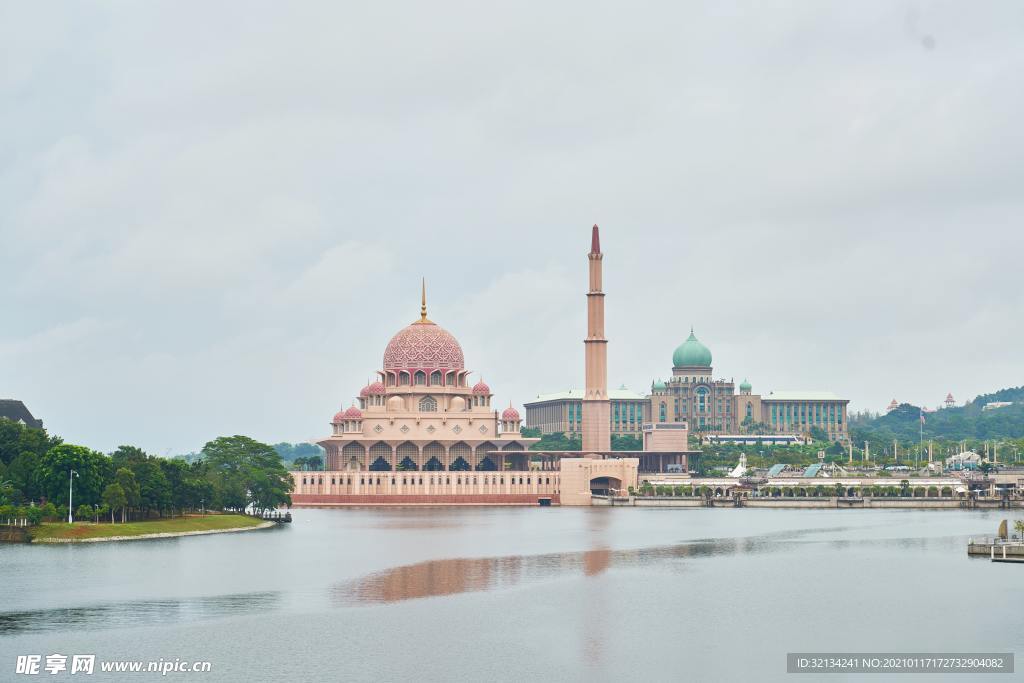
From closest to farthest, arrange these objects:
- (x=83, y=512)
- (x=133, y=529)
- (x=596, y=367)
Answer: (x=83, y=512) → (x=133, y=529) → (x=596, y=367)

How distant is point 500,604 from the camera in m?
76.7

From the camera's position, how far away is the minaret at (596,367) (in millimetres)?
194250

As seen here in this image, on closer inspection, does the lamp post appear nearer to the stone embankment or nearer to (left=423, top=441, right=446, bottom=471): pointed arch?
the stone embankment

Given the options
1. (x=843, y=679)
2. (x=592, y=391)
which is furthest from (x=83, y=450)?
(x=592, y=391)

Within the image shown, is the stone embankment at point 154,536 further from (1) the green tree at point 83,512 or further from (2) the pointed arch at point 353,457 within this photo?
(2) the pointed arch at point 353,457

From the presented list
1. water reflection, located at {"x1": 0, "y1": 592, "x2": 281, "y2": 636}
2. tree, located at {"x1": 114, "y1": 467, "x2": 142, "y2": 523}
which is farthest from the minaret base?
water reflection, located at {"x1": 0, "y1": 592, "x2": 281, "y2": 636}

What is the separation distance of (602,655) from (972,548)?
44.7 m

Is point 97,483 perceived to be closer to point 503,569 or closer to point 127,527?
point 127,527

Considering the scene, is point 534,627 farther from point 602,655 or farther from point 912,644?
point 912,644

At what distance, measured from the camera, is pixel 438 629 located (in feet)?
223

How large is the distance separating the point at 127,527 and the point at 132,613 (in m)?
38.8

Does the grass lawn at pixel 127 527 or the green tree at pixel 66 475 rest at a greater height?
the green tree at pixel 66 475

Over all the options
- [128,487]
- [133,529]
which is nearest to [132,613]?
[133,529]

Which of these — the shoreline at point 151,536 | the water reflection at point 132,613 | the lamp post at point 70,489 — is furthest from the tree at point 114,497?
the water reflection at point 132,613
